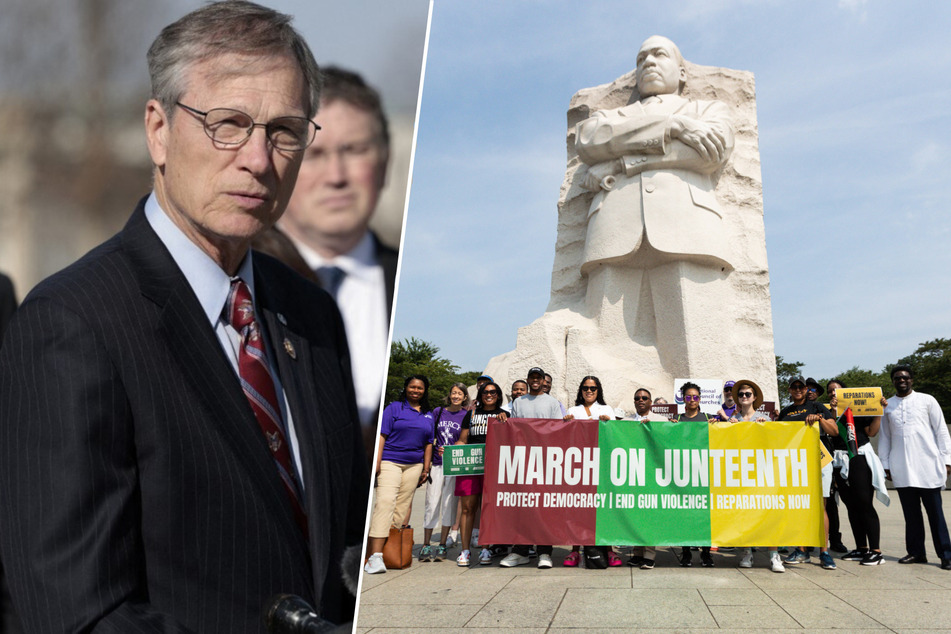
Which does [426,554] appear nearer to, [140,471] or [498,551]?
[498,551]

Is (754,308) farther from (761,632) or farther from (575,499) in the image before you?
(761,632)

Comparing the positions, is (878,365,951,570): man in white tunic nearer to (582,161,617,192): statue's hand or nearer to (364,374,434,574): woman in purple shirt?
(364,374,434,574): woman in purple shirt

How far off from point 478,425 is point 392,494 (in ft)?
3.60

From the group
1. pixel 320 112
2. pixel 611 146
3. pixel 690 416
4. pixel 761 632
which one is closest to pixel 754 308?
pixel 611 146

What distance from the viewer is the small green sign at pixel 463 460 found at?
5.93 metres

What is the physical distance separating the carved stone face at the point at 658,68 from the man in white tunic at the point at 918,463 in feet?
20.9

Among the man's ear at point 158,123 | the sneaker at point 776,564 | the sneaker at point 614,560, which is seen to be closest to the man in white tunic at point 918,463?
the sneaker at point 776,564

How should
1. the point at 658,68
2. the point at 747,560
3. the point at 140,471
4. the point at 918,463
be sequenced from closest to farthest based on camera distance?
1. the point at 140,471
2. the point at 747,560
3. the point at 918,463
4. the point at 658,68

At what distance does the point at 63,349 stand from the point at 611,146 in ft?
32.7

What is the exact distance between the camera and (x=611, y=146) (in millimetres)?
10422

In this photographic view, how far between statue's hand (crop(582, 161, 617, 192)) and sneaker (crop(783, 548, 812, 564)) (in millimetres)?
6065

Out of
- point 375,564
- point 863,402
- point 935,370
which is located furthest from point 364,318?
point 935,370

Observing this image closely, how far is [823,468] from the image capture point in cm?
611

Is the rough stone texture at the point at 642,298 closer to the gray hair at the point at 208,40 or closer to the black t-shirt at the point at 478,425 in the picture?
the black t-shirt at the point at 478,425
